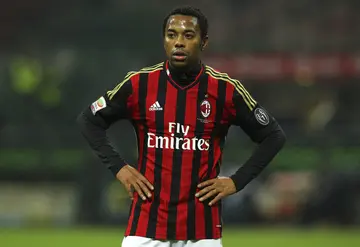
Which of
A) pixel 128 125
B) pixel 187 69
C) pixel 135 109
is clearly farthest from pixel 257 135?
pixel 128 125

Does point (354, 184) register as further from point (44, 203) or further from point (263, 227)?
point (44, 203)

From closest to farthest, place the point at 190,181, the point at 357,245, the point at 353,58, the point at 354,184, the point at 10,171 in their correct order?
1. the point at 190,181
2. the point at 357,245
3. the point at 354,184
4. the point at 10,171
5. the point at 353,58

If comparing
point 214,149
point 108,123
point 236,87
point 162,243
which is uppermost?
point 236,87

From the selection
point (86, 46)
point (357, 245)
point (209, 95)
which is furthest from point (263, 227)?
point (209, 95)

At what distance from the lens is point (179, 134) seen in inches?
174

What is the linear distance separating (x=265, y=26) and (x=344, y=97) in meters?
1.75

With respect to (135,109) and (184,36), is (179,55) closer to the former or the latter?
(184,36)

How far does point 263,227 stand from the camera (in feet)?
37.2

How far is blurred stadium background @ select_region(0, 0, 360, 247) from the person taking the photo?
445 inches

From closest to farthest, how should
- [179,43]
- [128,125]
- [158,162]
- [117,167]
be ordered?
[179,43] < [158,162] < [117,167] < [128,125]


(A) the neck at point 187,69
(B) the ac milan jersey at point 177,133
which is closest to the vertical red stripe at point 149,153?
(B) the ac milan jersey at point 177,133

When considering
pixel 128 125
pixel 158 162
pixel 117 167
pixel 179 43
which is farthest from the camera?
pixel 128 125

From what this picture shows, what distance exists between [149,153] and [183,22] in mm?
672

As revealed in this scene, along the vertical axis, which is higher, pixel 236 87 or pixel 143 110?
pixel 236 87
